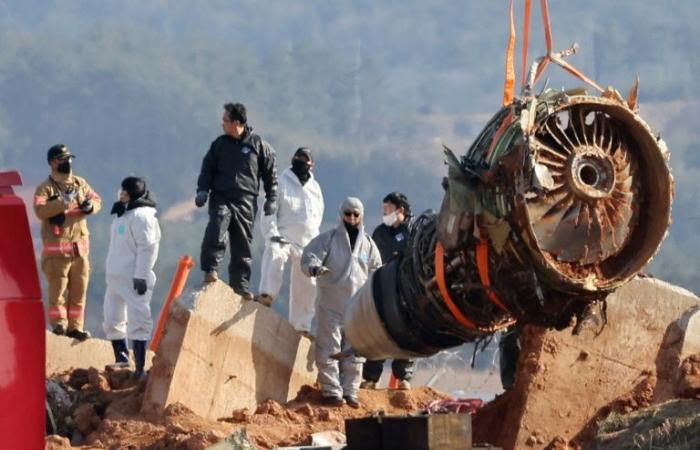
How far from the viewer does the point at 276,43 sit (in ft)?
149

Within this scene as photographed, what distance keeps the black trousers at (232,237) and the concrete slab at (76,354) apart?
179 centimetres

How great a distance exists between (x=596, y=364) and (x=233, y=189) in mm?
3819

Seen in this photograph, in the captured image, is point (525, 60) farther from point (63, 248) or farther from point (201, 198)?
point (63, 248)

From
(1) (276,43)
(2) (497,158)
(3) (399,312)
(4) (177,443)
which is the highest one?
(1) (276,43)

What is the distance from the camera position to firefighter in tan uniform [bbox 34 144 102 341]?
50.6 ft

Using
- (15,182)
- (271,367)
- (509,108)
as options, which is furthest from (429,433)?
(271,367)

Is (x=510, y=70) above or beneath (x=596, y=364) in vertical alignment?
above

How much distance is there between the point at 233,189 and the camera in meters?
14.5

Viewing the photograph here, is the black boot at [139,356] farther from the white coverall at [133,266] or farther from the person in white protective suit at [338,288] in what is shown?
the person in white protective suit at [338,288]

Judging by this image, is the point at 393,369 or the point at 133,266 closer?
the point at 133,266

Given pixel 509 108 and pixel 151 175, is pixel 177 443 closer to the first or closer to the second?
pixel 509 108

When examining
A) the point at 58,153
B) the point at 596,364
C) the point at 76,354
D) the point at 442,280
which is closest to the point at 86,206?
the point at 58,153

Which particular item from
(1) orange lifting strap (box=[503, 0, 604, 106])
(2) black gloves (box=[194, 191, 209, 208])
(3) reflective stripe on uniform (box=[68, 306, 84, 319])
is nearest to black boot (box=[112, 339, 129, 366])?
(3) reflective stripe on uniform (box=[68, 306, 84, 319])

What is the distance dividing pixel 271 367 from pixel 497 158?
5.67 m
